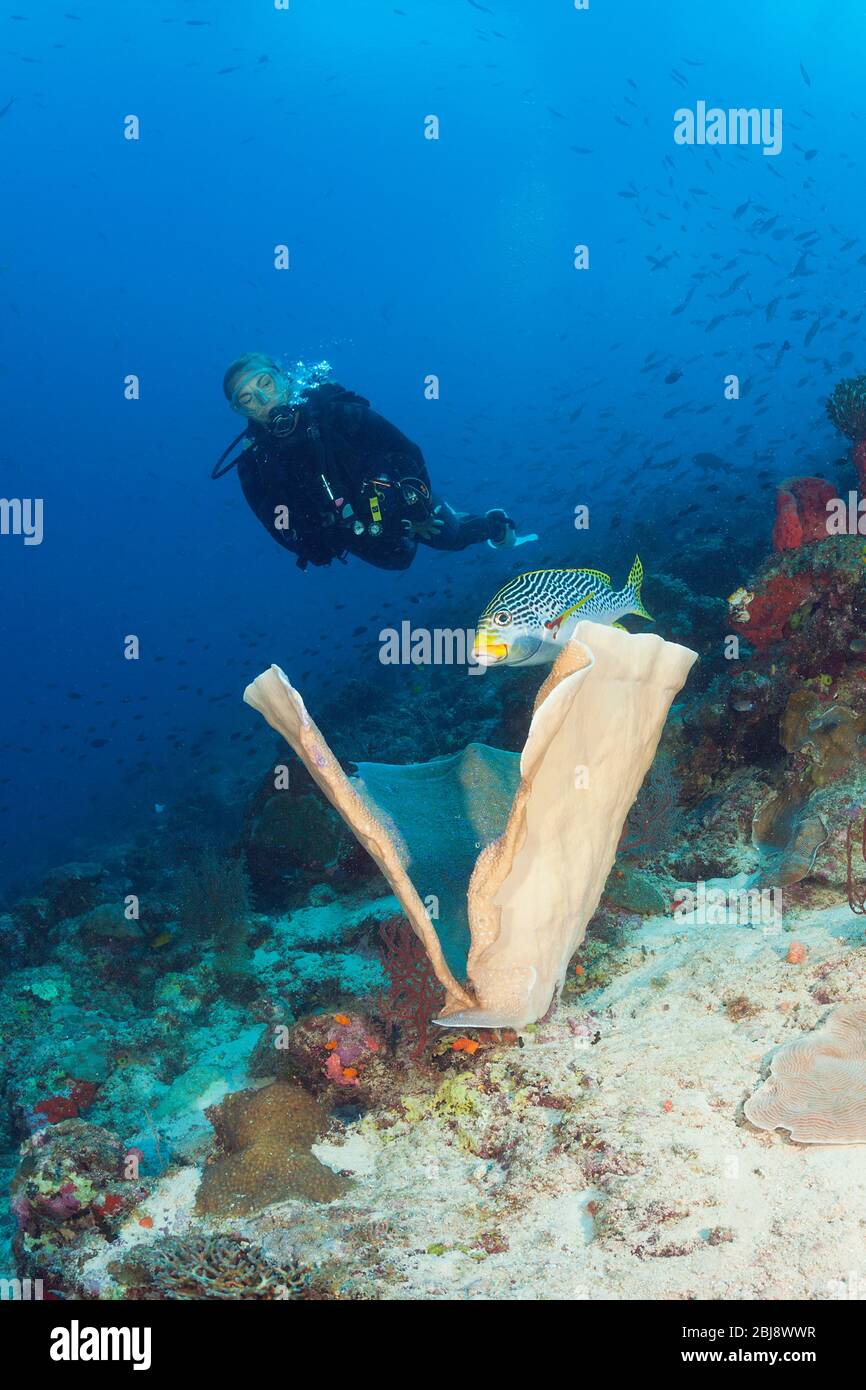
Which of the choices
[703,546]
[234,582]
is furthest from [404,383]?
[703,546]

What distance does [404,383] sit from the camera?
323ft

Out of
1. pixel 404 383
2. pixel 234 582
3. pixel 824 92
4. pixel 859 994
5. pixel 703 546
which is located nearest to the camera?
pixel 859 994

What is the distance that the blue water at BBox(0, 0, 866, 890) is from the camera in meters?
49.1

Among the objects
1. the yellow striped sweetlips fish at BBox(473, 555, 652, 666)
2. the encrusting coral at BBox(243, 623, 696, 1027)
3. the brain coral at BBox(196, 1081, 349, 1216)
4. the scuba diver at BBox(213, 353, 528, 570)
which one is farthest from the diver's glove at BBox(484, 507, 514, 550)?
the brain coral at BBox(196, 1081, 349, 1216)

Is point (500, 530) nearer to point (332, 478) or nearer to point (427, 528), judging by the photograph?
point (427, 528)

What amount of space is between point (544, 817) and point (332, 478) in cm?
654

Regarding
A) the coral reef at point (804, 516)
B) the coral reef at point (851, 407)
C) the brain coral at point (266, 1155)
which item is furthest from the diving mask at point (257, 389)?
the coral reef at point (851, 407)

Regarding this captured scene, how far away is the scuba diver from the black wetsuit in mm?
12

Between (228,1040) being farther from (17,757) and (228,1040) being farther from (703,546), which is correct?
(17,757)

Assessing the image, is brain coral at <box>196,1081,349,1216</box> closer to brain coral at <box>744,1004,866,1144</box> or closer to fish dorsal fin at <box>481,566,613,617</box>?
brain coral at <box>744,1004,866,1144</box>

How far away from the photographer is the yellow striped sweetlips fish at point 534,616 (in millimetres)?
3441

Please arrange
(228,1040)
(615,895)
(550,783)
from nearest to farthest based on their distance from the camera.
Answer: (550,783) < (615,895) < (228,1040)

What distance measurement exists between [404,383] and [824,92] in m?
55.0

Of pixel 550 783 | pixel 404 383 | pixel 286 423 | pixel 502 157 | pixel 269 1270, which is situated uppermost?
pixel 502 157
